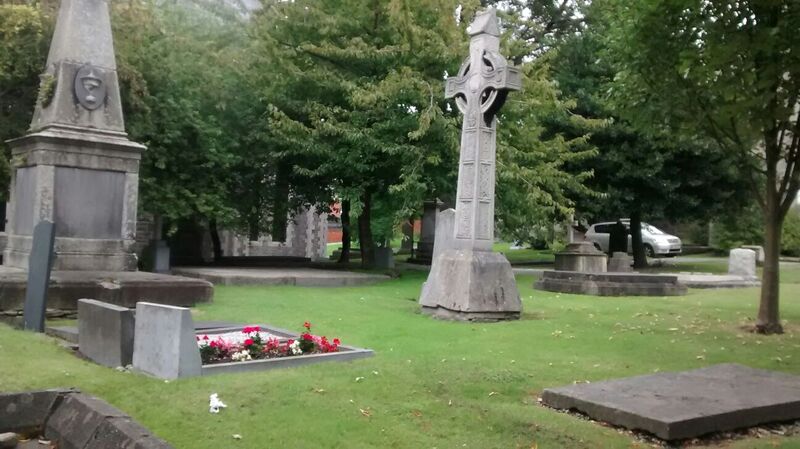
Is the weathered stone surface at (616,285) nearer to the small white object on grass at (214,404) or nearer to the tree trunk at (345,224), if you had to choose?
the tree trunk at (345,224)

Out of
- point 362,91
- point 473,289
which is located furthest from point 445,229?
point 362,91

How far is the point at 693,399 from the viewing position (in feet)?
20.0

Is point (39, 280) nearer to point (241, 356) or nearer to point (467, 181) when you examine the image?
point (241, 356)

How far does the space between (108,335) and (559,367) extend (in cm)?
481

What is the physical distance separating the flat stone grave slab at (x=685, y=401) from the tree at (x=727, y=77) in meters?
4.52

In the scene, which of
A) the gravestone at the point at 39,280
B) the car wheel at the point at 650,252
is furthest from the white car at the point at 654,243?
the gravestone at the point at 39,280

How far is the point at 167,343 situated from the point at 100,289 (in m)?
4.89

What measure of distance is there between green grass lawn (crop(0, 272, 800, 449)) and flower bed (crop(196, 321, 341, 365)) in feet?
1.50

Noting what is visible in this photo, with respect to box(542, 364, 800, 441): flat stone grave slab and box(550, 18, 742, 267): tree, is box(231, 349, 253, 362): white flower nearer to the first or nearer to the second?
box(542, 364, 800, 441): flat stone grave slab

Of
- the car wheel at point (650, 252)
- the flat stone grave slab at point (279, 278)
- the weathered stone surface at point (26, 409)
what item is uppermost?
the car wheel at point (650, 252)

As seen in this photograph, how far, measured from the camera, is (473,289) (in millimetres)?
11750

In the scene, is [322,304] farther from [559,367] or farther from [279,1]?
[279,1]

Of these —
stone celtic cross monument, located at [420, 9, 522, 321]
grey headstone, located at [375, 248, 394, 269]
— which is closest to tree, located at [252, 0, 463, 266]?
grey headstone, located at [375, 248, 394, 269]

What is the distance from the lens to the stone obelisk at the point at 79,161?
12.2 m
